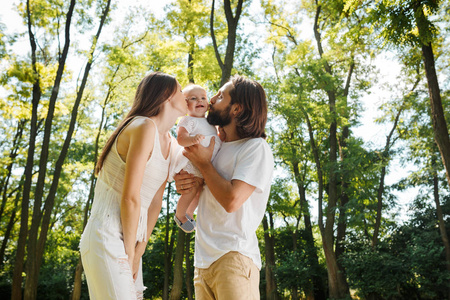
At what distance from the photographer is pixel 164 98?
89.8 inches

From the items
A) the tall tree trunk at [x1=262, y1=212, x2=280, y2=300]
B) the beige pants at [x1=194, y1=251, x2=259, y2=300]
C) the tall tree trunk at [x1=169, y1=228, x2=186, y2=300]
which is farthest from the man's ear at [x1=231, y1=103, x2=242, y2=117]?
the tall tree trunk at [x1=262, y1=212, x2=280, y2=300]

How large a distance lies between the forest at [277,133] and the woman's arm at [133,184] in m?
7.11

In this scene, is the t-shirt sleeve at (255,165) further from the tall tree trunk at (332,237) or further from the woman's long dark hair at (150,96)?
the tall tree trunk at (332,237)

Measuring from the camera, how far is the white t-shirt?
7.27ft

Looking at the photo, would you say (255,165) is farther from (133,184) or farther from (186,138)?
(133,184)

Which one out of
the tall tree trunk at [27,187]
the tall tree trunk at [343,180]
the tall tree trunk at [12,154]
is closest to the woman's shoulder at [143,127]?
the tall tree trunk at [27,187]

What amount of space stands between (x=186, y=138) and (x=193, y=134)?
0.54ft

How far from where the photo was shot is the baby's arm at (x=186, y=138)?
8.36 feet

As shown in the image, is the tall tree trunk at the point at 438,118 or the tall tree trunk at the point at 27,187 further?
the tall tree trunk at the point at 27,187

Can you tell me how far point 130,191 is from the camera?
199 centimetres

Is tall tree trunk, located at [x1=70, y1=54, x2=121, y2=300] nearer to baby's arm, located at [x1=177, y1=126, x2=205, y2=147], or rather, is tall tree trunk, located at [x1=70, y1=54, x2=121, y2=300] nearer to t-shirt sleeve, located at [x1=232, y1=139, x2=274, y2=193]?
baby's arm, located at [x1=177, y1=126, x2=205, y2=147]

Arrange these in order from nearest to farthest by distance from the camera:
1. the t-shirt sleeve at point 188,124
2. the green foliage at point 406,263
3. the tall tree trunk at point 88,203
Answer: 1. the t-shirt sleeve at point 188,124
2. the green foliage at point 406,263
3. the tall tree trunk at point 88,203

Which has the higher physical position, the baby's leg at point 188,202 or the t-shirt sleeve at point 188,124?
the t-shirt sleeve at point 188,124

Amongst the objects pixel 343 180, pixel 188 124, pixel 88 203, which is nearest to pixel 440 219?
pixel 343 180
